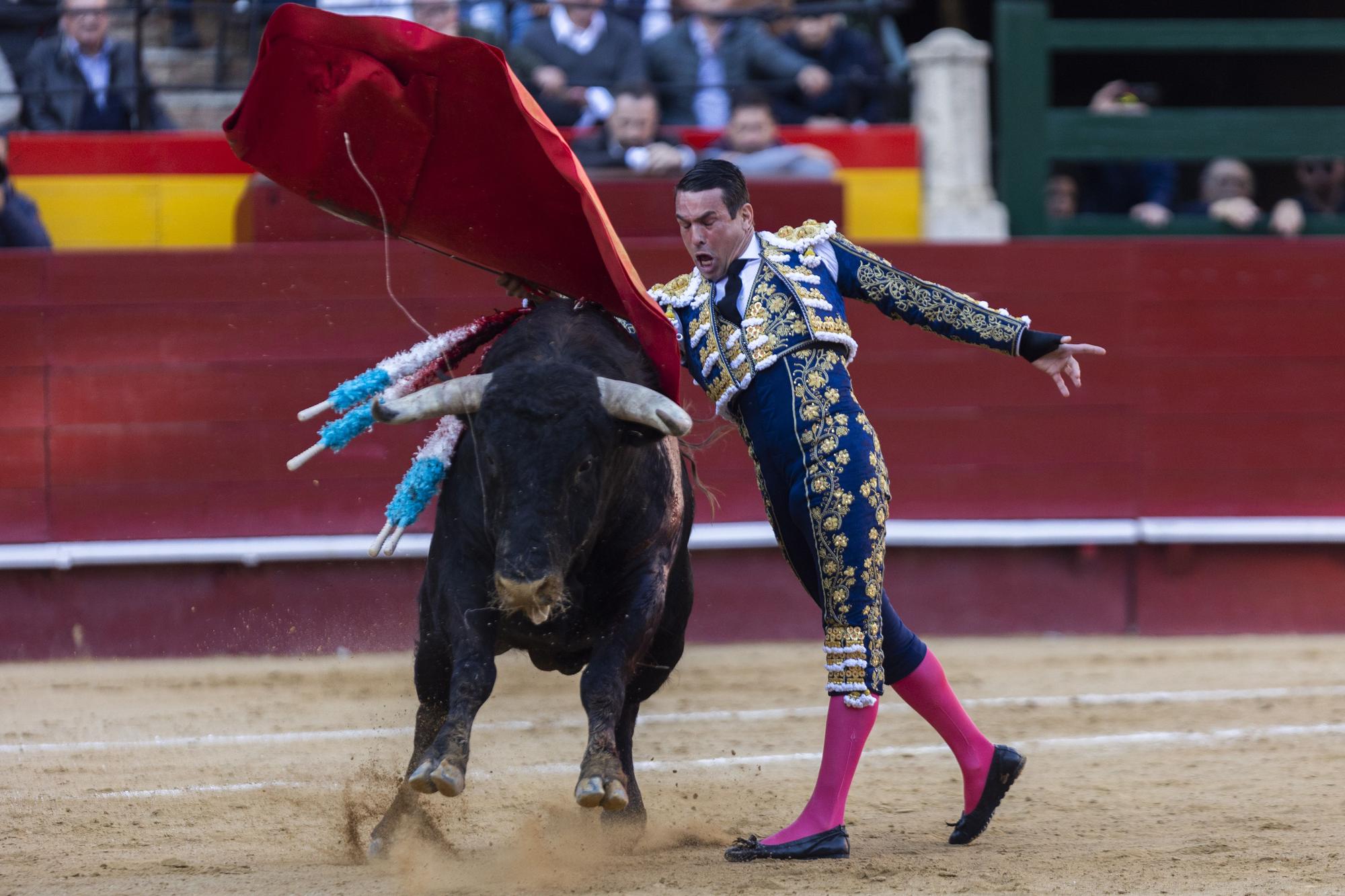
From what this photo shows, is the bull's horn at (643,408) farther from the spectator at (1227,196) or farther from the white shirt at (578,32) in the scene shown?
the spectator at (1227,196)

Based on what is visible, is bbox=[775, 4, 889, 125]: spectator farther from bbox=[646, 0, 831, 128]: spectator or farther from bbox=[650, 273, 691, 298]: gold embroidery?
bbox=[650, 273, 691, 298]: gold embroidery

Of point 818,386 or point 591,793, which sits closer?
point 591,793

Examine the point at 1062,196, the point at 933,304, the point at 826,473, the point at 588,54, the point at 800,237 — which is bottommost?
the point at 1062,196

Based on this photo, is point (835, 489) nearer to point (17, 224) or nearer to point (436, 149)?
point (436, 149)

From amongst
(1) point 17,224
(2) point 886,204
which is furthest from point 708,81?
(1) point 17,224

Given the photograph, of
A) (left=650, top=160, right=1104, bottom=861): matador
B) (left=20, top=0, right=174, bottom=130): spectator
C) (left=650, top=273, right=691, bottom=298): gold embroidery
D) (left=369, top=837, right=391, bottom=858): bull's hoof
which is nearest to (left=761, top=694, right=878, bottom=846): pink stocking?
(left=650, top=160, right=1104, bottom=861): matador

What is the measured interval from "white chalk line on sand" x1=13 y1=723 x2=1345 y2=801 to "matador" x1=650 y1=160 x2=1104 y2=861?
96 centimetres

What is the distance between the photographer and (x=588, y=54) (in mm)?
6691

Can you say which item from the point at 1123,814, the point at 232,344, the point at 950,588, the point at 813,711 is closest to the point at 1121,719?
the point at 813,711

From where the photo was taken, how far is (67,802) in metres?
3.79

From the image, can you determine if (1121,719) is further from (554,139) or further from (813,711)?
(554,139)

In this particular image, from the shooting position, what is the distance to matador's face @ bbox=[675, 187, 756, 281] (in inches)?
120

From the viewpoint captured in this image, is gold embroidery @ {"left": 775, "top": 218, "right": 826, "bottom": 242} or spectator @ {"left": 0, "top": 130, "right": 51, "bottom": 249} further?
spectator @ {"left": 0, "top": 130, "right": 51, "bottom": 249}

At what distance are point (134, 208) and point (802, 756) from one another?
3704mm
